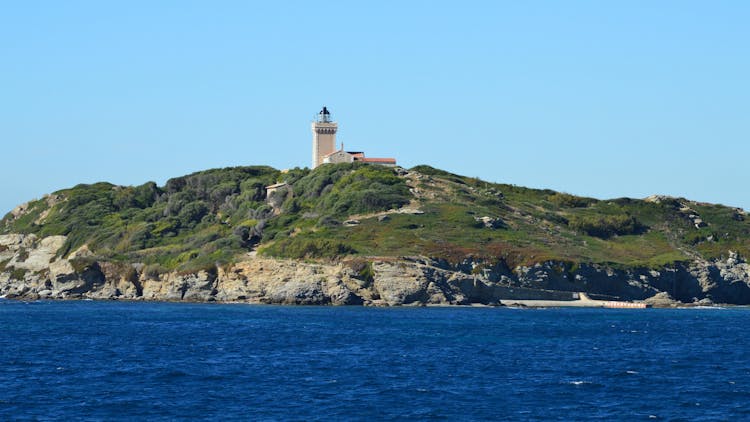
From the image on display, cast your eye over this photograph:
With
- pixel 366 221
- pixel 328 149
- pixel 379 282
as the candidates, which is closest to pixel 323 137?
pixel 328 149

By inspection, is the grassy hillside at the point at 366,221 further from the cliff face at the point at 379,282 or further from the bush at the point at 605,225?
the cliff face at the point at 379,282

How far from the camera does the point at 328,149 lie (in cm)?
16150

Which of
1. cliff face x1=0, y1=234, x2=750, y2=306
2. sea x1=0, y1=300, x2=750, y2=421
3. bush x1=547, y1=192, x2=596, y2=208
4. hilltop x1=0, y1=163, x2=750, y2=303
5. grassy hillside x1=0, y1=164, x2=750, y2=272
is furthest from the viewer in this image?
bush x1=547, y1=192, x2=596, y2=208

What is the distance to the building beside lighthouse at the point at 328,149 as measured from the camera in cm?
15812

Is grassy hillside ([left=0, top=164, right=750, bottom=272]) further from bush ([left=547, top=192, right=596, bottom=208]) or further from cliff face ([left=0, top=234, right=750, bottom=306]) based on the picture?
cliff face ([left=0, top=234, right=750, bottom=306])

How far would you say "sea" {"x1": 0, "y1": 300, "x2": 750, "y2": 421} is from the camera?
42656 mm

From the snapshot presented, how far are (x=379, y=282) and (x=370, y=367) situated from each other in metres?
49.1

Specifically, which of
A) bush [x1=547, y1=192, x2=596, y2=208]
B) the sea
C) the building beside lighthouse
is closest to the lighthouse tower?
the building beside lighthouse

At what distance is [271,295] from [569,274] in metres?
29.7

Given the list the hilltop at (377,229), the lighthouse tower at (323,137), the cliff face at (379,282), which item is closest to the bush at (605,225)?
the hilltop at (377,229)

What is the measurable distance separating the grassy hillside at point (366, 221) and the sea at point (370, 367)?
82.9ft

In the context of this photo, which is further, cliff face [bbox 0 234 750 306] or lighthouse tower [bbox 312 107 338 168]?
lighthouse tower [bbox 312 107 338 168]

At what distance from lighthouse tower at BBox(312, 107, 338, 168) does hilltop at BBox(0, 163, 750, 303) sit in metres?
4.33

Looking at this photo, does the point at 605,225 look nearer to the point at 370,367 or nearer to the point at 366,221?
the point at 366,221
